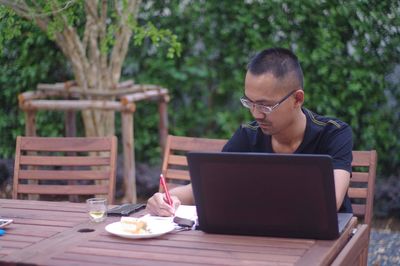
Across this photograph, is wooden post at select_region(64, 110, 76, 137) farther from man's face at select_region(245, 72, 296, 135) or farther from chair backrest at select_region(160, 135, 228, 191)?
man's face at select_region(245, 72, 296, 135)

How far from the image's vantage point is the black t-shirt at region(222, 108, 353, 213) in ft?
9.50

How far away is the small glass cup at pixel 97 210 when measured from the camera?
2.73m

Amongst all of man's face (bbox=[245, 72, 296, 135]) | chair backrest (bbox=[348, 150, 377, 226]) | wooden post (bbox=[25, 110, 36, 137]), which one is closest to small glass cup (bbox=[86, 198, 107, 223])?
man's face (bbox=[245, 72, 296, 135])

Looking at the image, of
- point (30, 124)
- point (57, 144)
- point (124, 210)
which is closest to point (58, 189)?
point (57, 144)

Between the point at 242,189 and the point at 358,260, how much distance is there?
0.55 meters

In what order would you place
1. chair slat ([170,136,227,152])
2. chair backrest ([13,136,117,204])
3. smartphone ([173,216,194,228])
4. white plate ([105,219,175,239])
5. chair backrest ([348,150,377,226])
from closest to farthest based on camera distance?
1. white plate ([105,219,175,239])
2. smartphone ([173,216,194,228])
3. chair backrest ([348,150,377,226])
4. chair slat ([170,136,227,152])
5. chair backrest ([13,136,117,204])

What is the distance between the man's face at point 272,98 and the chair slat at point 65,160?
3.69 feet

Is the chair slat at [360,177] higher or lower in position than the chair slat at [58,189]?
higher

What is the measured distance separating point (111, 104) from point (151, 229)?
8.50 feet

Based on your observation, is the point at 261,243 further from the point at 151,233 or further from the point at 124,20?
the point at 124,20

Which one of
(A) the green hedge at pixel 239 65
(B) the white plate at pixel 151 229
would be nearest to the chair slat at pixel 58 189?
(B) the white plate at pixel 151 229

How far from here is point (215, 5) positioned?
20.5 feet

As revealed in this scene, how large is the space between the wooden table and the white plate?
19 millimetres

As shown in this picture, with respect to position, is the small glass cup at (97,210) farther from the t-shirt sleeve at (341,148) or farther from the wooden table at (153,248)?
the t-shirt sleeve at (341,148)
